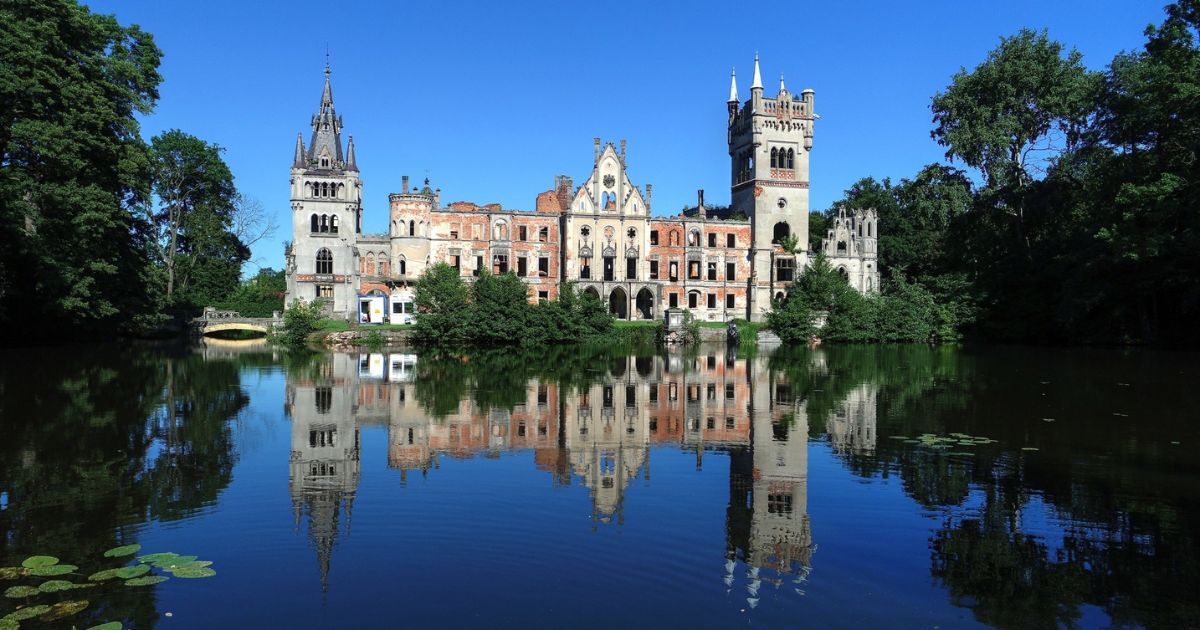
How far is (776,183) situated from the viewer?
2288 inches

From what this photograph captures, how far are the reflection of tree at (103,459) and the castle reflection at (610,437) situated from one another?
132cm

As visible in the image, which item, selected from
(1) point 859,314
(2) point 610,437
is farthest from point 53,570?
(1) point 859,314

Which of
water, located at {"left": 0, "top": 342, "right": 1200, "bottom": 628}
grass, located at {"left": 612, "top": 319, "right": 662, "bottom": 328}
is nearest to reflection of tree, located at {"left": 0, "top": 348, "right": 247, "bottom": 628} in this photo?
water, located at {"left": 0, "top": 342, "right": 1200, "bottom": 628}

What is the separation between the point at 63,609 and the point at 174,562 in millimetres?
1127

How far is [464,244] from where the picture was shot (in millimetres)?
55469

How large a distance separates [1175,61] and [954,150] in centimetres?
1484

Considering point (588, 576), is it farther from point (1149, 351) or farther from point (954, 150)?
point (954, 150)

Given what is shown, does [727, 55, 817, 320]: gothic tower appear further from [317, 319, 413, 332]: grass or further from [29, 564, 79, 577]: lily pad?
[29, 564, 79, 577]: lily pad

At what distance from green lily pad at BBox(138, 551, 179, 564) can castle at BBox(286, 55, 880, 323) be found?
4586 cm

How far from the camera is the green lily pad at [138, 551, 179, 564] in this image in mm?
7219

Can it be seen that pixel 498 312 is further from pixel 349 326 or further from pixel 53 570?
Result: pixel 53 570

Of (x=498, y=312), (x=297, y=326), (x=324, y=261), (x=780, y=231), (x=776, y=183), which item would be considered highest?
(x=776, y=183)

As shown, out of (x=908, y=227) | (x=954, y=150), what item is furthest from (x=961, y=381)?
(x=908, y=227)

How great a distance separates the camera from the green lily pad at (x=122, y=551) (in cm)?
729
